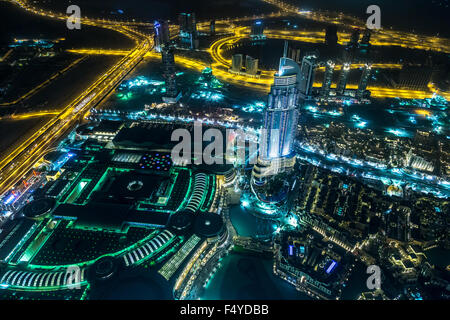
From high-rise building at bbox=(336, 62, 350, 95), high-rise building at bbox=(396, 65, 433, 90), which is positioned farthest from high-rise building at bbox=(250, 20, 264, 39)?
high-rise building at bbox=(396, 65, 433, 90)

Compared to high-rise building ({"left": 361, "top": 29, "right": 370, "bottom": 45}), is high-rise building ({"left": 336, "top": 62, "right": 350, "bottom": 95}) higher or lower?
lower

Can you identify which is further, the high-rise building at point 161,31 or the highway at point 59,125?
the high-rise building at point 161,31

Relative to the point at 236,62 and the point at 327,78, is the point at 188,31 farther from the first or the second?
the point at 327,78

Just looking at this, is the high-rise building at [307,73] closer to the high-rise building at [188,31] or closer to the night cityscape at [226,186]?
the night cityscape at [226,186]

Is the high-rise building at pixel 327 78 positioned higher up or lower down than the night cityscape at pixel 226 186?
higher up

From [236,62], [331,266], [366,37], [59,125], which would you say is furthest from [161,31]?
[331,266]

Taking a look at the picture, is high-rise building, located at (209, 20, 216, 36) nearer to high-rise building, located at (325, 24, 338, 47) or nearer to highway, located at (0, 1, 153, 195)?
highway, located at (0, 1, 153, 195)

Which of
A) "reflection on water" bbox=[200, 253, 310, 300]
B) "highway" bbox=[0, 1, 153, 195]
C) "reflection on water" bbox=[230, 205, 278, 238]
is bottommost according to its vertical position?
"reflection on water" bbox=[200, 253, 310, 300]

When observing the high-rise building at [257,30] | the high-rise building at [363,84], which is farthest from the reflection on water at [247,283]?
the high-rise building at [257,30]

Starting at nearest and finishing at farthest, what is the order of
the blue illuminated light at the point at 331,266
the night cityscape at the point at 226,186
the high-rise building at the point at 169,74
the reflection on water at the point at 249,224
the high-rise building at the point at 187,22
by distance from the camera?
the night cityscape at the point at 226,186 → the blue illuminated light at the point at 331,266 → the reflection on water at the point at 249,224 → the high-rise building at the point at 169,74 → the high-rise building at the point at 187,22
